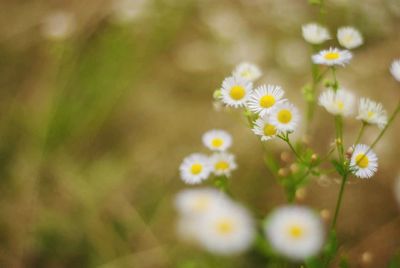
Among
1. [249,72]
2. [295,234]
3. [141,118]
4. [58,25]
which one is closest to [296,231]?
[295,234]

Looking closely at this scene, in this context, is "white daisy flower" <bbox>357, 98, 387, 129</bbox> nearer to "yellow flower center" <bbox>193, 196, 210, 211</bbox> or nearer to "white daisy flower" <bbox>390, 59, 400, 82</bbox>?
"white daisy flower" <bbox>390, 59, 400, 82</bbox>

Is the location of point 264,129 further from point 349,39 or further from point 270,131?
point 349,39

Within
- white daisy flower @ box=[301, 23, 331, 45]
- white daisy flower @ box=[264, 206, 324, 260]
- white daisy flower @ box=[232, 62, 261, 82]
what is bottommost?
white daisy flower @ box=[264, 206, 324, 260]

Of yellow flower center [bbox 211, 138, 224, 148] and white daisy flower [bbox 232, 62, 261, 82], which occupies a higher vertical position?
white daisy flower [bbox 232, 62, 261, 82]

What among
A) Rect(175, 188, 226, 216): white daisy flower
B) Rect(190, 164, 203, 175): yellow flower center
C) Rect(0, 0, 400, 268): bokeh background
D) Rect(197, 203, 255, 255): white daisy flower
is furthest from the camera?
Rect(0, 0, 400, 268): bokeh background

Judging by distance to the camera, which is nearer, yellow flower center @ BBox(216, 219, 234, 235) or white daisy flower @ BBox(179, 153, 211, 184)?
yellow flower center @ BBox(216, 219, 234, 235)

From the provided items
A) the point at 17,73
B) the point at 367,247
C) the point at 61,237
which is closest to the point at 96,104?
the point at 17,73

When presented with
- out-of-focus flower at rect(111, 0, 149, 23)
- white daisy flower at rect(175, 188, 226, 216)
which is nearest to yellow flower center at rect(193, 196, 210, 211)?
white daisy flower at rect(175, 188, 226, 216)
